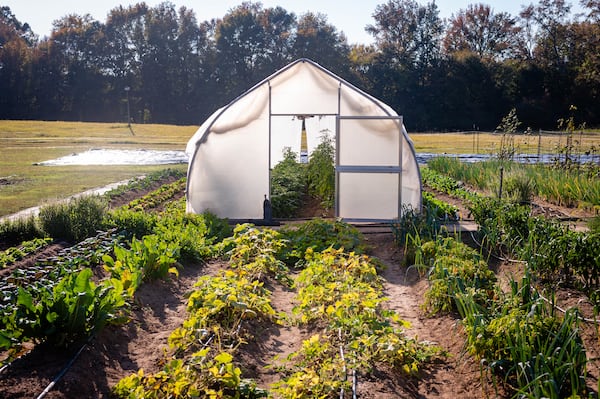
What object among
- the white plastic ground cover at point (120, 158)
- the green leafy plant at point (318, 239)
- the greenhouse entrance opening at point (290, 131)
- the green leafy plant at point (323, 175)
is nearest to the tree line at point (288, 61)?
the white plastic ground cover at point (120, 158)

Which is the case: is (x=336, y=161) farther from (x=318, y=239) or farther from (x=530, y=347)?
(x=530, y=347)

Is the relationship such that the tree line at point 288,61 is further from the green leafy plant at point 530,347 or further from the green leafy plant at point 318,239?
the green leafy plant at point 530,347

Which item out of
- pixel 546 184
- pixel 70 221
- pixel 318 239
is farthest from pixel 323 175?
pixel 70 221

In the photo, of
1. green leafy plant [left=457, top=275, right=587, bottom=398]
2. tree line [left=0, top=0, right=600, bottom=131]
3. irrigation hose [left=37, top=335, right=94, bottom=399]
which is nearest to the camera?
green leafy plant [left=457, top=275, right=587, bottom=398]

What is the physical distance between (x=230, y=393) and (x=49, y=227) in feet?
15.3

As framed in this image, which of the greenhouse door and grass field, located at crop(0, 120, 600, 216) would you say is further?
grass field, located at crop(0, 120, 600, 216)

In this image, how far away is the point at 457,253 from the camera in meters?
5.60

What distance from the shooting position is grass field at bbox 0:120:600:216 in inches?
495

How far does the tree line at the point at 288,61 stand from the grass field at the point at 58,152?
6208 mm

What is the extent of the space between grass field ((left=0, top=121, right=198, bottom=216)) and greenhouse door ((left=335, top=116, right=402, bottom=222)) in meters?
3.94

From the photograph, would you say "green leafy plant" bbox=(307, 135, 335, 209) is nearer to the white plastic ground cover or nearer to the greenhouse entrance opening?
the greenhouse entrance opening

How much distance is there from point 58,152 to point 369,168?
1600 centimetres

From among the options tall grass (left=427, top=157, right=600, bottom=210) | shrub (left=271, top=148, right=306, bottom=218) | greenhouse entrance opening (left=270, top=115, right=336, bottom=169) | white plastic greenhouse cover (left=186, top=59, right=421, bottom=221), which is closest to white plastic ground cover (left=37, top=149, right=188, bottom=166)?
greenhouse entrance opening (left=270, top=115, right=336, bottom=169)

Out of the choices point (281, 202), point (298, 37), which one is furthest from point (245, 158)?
point (298, 37)
